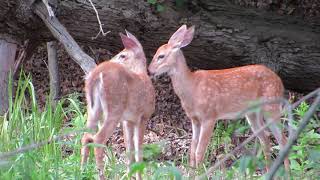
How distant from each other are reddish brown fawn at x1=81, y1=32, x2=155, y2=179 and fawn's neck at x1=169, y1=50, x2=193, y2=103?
70cm

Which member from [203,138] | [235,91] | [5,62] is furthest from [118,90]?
[5,62]

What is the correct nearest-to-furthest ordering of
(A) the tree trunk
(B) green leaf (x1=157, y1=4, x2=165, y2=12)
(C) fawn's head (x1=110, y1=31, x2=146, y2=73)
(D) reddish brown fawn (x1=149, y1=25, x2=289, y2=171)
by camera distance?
(C) fawn's head (x1=110, y1=31, x2=146, y2=73) → (D) reddish brown fawn (x1=149, y1=25, x2=289, y2=171) → (B) green leaf (x1=157, y1=4, x2=165, y2=12) → (A) the tree trunk

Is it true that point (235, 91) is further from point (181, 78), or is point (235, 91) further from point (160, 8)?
point (160, 8)

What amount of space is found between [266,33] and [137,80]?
6.46ft

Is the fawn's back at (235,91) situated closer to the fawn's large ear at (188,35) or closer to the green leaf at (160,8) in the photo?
the fawn's large ear at (188,35)

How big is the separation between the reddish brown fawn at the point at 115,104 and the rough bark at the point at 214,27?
1.49 meters

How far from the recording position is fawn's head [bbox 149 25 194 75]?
6877mm

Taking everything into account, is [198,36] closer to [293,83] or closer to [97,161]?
[293,83]

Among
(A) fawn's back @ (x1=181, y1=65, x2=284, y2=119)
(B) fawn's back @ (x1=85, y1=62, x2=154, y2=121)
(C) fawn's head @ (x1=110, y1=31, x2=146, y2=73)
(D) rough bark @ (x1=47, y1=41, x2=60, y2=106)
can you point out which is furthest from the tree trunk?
(B) fawn's back @ (x1=85, y1=62, x2=154, y2=121)

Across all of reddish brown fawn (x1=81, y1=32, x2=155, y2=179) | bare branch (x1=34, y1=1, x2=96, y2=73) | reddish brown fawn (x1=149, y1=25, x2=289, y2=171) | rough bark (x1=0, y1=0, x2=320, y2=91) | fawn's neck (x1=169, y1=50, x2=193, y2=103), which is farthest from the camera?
rough bark (x1=0, y1=0, x2=320, y2=91)

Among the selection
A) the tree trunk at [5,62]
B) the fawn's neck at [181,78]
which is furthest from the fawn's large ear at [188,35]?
the tree trunk at [5,62]

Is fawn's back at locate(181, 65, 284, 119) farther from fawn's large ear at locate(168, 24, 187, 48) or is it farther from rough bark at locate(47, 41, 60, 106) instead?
rough bark at locate(47, 41, 60, 106)

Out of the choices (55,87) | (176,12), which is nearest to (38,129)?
(176,12)

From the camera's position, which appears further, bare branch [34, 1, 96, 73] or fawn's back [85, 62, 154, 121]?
bare branch [34, 1, 96, 73]
